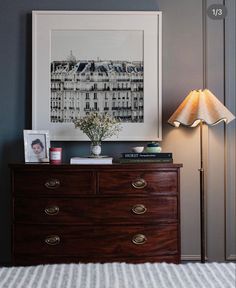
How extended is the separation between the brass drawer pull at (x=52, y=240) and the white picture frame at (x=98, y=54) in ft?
2.47

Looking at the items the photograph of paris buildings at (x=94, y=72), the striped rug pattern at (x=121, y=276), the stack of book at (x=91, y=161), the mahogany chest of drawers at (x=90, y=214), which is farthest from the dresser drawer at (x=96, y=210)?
the striped rug pattern at (x=121, y=276)

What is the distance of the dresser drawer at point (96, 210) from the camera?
256cm

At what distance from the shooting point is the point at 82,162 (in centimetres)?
261

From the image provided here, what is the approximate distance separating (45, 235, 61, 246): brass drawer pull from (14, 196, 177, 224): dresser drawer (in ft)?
0.32

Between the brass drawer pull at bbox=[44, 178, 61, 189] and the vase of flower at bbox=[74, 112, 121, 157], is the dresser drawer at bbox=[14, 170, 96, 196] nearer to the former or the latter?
the brass drawer pull at bbox=[44, 178, 61, 189]

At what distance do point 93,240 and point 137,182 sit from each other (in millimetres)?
469

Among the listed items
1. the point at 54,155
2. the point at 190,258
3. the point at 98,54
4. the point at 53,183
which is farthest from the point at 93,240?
the point at 98,54

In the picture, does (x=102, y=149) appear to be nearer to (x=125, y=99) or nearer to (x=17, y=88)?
(x=125, y=99)

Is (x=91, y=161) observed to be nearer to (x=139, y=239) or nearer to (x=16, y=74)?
(x=139, y=239)

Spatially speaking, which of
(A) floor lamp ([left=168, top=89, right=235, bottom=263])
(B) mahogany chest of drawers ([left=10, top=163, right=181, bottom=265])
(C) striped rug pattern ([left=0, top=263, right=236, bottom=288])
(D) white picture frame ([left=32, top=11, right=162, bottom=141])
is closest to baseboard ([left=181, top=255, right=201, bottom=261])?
(A) floor lamp ([left=168, top=89, right=235, bottom=263])

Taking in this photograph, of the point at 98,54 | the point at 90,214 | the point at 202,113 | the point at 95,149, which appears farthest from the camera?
the point at 98,54

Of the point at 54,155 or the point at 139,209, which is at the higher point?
the point at 54,155

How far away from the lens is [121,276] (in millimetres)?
1274

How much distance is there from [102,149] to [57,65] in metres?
0.72
